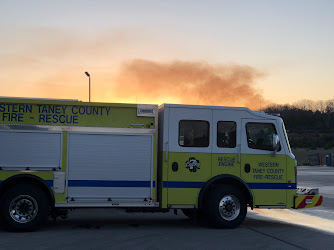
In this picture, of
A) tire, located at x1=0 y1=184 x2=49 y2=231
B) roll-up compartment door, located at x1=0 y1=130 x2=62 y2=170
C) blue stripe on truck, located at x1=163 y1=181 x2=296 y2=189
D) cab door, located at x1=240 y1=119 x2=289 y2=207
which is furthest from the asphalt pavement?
roll-up compartment door, located at x1=0 y1=130 x2=62 y2=170

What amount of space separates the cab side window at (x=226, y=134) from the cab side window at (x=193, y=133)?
293mm

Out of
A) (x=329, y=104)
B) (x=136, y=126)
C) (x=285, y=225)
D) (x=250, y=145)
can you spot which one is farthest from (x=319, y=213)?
(x=329, y=104)

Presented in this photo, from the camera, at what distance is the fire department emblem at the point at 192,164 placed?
11391 mm

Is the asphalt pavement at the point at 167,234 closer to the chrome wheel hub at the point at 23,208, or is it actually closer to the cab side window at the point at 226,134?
the chrome wheel hub at the point at 23,208

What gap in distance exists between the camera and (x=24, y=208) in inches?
423

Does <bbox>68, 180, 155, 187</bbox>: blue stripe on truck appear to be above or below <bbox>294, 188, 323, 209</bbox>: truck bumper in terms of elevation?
above

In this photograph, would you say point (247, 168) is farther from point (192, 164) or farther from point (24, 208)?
point (24, 208)

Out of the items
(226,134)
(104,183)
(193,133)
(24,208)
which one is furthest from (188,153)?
(24,208)

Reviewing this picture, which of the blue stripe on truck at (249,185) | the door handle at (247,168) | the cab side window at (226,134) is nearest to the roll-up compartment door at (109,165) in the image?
the blue stripe on truck at (249,185)

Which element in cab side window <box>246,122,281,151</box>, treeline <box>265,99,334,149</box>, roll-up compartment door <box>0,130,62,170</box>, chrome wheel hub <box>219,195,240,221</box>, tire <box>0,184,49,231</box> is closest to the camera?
tire <box>0,184,49,231</box>

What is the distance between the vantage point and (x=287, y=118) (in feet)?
373

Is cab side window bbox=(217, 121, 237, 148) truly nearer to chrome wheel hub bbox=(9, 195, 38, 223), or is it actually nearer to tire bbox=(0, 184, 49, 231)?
tire bbox=(0, 184, 49, 231)

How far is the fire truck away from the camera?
1077cm

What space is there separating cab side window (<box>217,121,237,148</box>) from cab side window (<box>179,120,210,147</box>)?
11.5 inches
